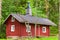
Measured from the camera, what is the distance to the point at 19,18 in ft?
115

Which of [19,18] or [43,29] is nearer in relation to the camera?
[19,18]

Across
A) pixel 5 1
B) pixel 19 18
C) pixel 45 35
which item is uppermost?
pixel 5 1

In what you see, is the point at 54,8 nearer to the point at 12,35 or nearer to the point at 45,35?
the point at 45,35

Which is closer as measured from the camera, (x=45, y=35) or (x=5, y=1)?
(x=45, y=35)

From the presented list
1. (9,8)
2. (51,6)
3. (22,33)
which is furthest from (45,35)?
(51,6)

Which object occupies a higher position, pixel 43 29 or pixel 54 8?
pixel 54 8

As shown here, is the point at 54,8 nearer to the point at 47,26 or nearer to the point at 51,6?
the point at 51,6

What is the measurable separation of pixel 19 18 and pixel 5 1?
7.77 meters

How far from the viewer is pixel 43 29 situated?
38.1 metres

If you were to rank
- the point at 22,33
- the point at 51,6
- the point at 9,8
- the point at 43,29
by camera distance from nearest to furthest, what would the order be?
the point at 22,33, the point at 43,29, the point at 9,8, the point at 51,6

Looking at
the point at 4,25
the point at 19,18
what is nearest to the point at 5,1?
the point at 4,25

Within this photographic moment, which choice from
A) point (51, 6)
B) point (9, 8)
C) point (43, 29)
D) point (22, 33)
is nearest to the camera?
point (22, 33)

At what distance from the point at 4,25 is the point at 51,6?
14453 mm

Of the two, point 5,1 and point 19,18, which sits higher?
point 5,1
